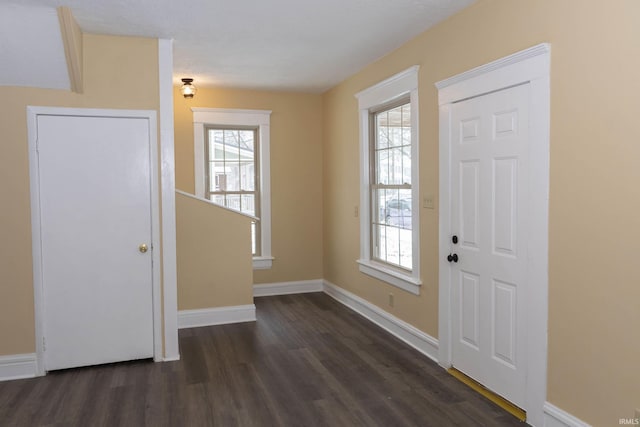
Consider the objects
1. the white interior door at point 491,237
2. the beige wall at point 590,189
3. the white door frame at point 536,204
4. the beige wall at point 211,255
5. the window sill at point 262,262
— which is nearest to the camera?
the beige wall at point 590,189

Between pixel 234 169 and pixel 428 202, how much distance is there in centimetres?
299

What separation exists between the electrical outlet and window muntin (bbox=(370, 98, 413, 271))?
1.26 ft

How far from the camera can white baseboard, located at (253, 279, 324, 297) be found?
5965 mm

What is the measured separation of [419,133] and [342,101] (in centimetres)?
191

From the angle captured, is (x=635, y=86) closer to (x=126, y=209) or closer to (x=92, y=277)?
(x=126, y=209)

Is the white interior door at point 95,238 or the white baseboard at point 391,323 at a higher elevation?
the white interior door at point 95,238

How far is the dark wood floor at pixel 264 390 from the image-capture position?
110 inches

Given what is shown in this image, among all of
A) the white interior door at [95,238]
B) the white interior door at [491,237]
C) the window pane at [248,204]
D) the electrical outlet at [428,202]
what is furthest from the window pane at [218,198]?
the white interior door at [491,237]

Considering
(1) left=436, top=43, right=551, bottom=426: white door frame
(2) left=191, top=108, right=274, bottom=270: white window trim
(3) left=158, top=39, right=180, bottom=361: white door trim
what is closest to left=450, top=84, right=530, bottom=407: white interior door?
(1) left=436, top=43, right=551, bottom=426: white door frame

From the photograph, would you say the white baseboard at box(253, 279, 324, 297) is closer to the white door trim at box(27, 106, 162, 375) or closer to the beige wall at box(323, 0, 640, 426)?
the white door trim at box(27, 106, 162, 375)

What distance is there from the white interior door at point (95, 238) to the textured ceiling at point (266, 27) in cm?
70

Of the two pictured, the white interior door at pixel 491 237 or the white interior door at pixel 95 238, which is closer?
the white interior door at pixel 491 237

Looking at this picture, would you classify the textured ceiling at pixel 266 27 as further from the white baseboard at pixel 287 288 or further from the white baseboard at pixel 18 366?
the white baseboard at pixel 287 288

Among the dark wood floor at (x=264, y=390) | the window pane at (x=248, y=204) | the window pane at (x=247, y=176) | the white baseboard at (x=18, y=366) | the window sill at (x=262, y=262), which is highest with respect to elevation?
the window pane at (x=247, y=176)
